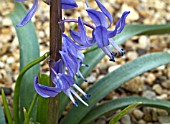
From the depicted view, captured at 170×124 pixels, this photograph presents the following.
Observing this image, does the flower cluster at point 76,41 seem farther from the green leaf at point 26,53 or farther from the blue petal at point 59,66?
the green leaf at point 26,53

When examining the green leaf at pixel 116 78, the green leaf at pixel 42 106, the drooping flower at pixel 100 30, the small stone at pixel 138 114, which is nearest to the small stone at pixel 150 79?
the small stone at pixel 138 114

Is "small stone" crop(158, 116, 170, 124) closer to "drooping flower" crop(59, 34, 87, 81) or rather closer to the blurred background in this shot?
the blurred background

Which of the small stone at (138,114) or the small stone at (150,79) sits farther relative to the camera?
the small stone at (150,79)

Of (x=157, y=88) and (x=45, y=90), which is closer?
(x=45, y=90)

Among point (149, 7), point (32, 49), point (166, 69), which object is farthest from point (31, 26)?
point (149, 7)

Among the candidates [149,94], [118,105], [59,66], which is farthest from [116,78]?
[59,66]

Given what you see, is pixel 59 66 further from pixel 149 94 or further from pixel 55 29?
pixel 149 94

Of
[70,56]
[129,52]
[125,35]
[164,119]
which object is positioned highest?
[70,56]

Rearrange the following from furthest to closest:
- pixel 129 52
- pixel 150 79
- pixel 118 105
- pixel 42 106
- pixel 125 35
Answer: pixel 129 52
pixel 150 79
pixel 125 35
pixel 118 105
pixel 42 106
